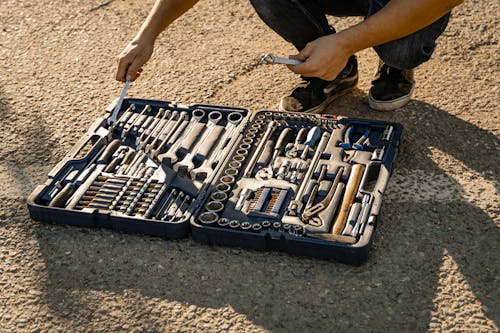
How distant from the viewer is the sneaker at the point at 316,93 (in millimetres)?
3152

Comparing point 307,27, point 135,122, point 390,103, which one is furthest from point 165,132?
point 390,103

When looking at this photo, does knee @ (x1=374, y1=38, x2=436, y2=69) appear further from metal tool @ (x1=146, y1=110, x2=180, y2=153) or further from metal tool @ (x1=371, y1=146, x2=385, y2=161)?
metal tool @ (x1=146, y1=110, x2=180, y2=153)

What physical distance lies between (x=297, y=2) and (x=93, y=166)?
1.06m

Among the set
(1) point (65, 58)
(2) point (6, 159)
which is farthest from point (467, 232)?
(1) point (65, 58)

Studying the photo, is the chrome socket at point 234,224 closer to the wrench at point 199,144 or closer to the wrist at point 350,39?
the wrench at point 199,144

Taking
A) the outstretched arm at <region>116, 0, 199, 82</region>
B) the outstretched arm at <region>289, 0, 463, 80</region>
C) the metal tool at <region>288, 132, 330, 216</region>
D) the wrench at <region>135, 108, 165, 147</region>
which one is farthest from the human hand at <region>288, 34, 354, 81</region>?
the wrench at <region>135, 108, 165, 147</region>

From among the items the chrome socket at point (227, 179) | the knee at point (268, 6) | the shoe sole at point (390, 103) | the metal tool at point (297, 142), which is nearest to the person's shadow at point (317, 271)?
the chrome socket at point (227, 179)

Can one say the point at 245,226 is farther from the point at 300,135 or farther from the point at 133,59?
the point at 133,59

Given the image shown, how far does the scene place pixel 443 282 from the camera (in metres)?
2.31

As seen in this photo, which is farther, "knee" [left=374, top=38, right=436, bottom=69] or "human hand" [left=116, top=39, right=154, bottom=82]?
"knee" [left=374, top=38, right=436, bottom=69]

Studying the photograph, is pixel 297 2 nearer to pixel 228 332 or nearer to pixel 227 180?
pixel 227 180

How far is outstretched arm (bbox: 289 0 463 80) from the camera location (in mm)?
2447

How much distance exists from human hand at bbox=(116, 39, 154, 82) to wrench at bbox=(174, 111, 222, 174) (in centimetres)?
35

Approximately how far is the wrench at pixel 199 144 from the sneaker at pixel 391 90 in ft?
2.20
